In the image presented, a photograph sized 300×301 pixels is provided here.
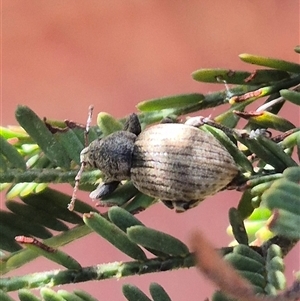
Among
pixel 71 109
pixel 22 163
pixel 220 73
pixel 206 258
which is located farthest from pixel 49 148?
pixel 71 109

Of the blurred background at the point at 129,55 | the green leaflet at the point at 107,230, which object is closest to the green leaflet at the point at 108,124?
the green leaflet at the point at 107,230

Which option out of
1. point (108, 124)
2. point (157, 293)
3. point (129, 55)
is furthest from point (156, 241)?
Result: point (129, 55)

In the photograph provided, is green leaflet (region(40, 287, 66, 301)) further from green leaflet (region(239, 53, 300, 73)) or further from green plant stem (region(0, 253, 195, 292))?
green leaflet (region(239, 53, 300, 73))

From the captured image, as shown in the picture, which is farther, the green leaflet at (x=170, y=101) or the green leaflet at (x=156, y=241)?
the green leaflet at (x=170, y=101)

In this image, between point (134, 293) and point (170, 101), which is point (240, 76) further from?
point (134, 293)

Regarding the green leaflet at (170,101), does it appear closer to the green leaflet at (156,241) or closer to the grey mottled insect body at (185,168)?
the grey mottled insect body at (185,168)

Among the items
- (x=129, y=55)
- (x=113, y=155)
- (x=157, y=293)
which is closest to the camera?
(x=157, y=293)

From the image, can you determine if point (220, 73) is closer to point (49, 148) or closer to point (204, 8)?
point (49, 148)
